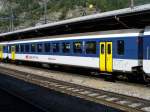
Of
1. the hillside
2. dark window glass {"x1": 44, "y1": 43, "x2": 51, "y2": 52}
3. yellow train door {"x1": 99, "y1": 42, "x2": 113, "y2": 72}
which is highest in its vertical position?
the hillside

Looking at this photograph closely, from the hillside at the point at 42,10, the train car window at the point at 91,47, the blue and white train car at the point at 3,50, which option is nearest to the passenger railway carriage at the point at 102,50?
the train car window at the point at 91,47

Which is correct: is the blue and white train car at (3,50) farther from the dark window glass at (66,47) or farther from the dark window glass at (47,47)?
the dark window glass at (66,47)

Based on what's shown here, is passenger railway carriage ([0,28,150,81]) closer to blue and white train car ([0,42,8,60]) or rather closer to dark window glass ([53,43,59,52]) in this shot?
dark window glass ([53,43,59,52])

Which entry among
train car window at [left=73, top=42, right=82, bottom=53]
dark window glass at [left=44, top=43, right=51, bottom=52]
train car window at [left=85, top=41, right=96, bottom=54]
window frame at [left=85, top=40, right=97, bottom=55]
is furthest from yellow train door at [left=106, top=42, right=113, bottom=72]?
dark window glass at [left=44, top=43, right=51, bottom=52]

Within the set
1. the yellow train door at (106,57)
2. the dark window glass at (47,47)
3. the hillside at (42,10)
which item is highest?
the hillside at (42,10)

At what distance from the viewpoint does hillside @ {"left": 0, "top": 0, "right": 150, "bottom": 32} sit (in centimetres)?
7081

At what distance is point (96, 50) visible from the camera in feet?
75.8

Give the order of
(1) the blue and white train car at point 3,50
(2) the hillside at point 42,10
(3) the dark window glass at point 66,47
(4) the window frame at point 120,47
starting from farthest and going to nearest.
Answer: (2) the hillside at point 42,10, (1) the blue and white train car at point 3,50, (3) the dark window glass at point 66,47, (4) the window frame at point 120,47

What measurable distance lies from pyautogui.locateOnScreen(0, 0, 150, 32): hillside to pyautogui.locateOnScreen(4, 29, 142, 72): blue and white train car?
124 feet

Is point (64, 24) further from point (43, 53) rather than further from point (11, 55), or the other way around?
point (11, 55)

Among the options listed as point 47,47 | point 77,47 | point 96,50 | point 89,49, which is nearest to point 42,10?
point 47,47

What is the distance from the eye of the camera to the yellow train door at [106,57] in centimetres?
2170

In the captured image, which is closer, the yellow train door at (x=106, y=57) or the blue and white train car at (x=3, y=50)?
the yellow train door at (x=106, y=57)

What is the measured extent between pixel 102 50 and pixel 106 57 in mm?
658
